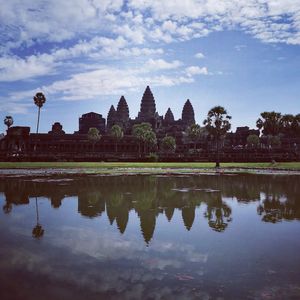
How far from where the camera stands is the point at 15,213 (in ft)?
50.8

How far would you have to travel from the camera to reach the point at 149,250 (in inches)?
390

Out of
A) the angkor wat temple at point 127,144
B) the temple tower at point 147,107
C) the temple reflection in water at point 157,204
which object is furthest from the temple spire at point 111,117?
the temple reflection in water at point 157,204

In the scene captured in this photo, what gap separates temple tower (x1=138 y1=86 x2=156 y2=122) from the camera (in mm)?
161125

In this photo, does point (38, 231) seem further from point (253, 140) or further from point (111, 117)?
point (111, 117)

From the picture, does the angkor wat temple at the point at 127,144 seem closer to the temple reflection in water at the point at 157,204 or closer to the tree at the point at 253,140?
the tree at the point at 253,140

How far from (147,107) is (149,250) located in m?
154

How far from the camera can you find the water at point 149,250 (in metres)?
7.28

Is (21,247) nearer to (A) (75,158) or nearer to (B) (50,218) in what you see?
(B) (50,218)

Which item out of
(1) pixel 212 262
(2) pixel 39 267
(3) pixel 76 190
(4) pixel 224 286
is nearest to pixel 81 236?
(2) pixel 39 267

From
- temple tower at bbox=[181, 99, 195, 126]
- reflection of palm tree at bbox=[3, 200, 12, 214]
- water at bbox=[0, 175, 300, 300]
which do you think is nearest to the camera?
water at bbox=[0, 175, 300, 300]

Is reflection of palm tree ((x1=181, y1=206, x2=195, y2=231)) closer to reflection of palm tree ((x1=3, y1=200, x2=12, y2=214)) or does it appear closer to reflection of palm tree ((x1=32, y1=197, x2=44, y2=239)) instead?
reflection of palm tree ((x1=32, y1=197, x2=44, y2=239))

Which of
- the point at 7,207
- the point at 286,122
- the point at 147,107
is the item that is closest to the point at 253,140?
the point at 286,122

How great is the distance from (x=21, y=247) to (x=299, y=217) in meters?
10.9

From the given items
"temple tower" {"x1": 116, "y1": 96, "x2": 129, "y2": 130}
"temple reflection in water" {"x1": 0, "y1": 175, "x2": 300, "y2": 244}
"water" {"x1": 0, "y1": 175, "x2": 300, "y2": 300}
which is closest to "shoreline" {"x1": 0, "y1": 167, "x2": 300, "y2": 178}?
"temple reflection in water" {"x1": 0, "y1": 175, "x2": 300, "y2": 244}
